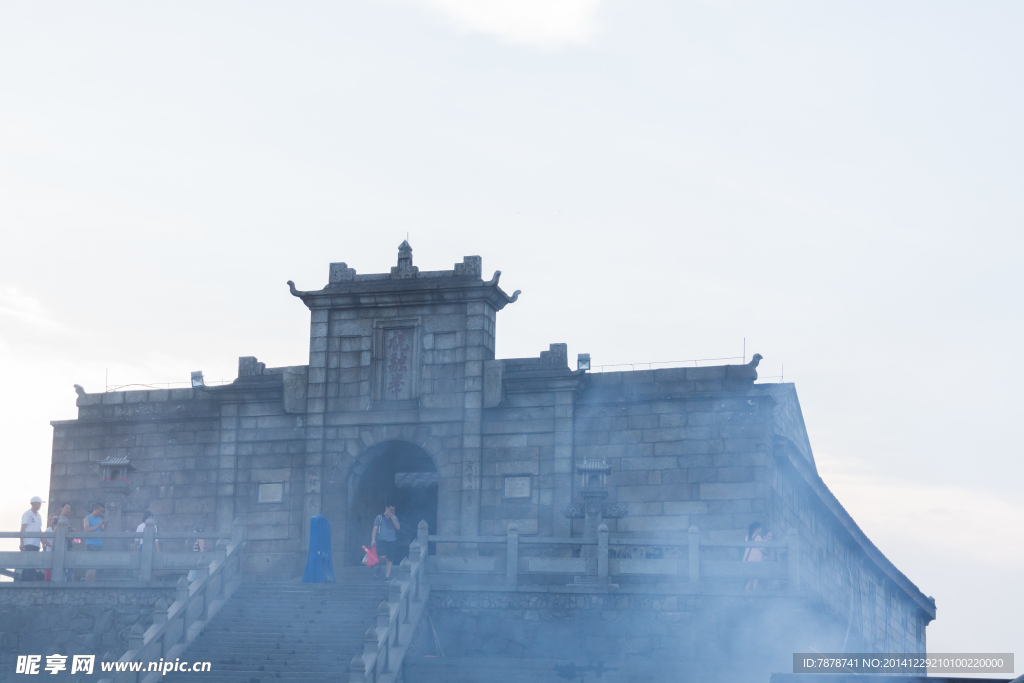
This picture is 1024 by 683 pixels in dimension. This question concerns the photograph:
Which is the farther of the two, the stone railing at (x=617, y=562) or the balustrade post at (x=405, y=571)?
the balustrade post at (x=405, y=571)

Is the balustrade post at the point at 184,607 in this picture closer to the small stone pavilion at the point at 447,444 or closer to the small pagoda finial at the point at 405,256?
the small stone pavilion at the point at 447,444

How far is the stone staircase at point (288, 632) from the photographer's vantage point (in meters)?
20.4

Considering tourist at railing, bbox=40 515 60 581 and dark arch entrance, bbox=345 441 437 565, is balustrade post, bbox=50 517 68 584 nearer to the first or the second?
tourist at railing, bbox=40 515 60 581

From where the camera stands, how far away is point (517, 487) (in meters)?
25.2

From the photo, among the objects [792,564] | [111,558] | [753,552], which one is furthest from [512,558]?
[111,558]

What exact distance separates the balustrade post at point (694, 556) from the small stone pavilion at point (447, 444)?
68cm

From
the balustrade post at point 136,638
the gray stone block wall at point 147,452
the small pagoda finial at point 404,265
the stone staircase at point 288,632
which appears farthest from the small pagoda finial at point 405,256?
the balustrade post at point 136,638

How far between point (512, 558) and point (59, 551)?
832cm

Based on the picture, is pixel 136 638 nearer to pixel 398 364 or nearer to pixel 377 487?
pixel 377 487

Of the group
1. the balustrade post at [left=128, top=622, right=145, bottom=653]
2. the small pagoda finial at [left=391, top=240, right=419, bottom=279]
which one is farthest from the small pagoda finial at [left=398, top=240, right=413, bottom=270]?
the balustrade post at [left=128, top=622, right=145, bottom=653]

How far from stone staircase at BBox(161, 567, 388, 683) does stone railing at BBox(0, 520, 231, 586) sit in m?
1.22

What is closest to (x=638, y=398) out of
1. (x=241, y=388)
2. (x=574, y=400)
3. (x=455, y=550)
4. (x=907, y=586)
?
(x=574, y=400)

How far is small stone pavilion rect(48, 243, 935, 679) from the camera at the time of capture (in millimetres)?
24406

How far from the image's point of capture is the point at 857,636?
97.5 ft
